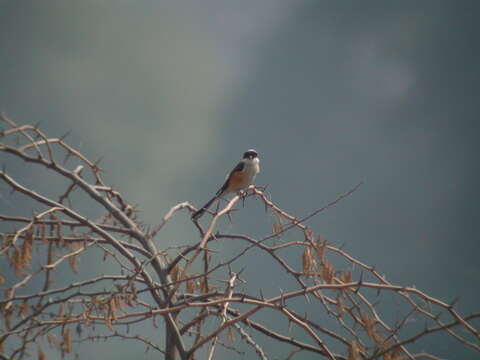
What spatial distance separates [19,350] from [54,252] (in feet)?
1.50

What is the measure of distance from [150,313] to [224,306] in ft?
1.04

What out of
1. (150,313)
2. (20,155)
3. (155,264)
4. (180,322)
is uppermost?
(20,155)

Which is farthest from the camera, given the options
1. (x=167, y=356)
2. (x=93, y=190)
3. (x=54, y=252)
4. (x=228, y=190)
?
(x=228, y=190)

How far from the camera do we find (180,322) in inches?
96.8

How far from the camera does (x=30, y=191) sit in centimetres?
188

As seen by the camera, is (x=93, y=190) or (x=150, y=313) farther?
(x=93, y=190)

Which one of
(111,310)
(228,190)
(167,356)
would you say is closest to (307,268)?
(111,310)

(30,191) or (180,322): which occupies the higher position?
(30,191)

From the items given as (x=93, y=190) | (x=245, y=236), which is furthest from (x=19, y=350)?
(x=245, y=236)

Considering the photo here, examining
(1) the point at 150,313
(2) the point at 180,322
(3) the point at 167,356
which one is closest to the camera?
(1) the point at 150,313

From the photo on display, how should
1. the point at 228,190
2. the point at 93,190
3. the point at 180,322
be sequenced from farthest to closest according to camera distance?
the point at 228,190
the point at 180,322
the point at 93,190

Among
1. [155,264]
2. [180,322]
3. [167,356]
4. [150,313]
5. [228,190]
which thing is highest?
[228,190]

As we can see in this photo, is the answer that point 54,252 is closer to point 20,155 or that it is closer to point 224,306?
point 20,155

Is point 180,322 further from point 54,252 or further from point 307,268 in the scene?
point 307,268
